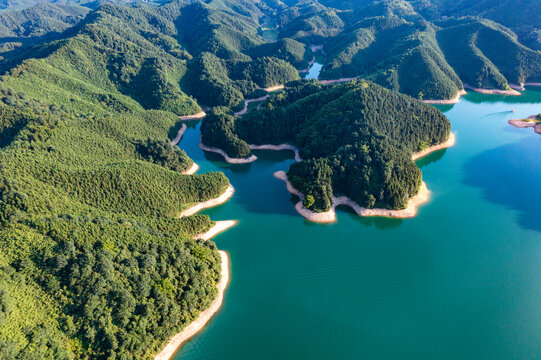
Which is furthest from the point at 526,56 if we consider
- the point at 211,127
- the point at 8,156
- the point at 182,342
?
the point at 8,156

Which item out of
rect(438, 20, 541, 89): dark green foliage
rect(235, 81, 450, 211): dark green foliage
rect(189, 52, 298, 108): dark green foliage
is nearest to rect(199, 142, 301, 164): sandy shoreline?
rect(235, 81, 450, 211): dark green foliage

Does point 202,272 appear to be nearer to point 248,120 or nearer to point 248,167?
point 248,167

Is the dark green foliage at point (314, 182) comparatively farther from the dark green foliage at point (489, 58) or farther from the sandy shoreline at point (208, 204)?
the dark green foliage at point (489, 58)

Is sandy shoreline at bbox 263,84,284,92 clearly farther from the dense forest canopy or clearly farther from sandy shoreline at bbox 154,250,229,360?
sandy shoreline at bbox 154,250,229,360

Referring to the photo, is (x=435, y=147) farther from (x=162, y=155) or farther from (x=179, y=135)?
(x=179, y=135)

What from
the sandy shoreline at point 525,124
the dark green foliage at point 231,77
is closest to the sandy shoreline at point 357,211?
the sandy shoreline at point 525,124

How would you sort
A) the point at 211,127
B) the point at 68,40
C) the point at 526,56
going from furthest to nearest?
the point at 526,56
the point at 68,40
the point at 211,127
